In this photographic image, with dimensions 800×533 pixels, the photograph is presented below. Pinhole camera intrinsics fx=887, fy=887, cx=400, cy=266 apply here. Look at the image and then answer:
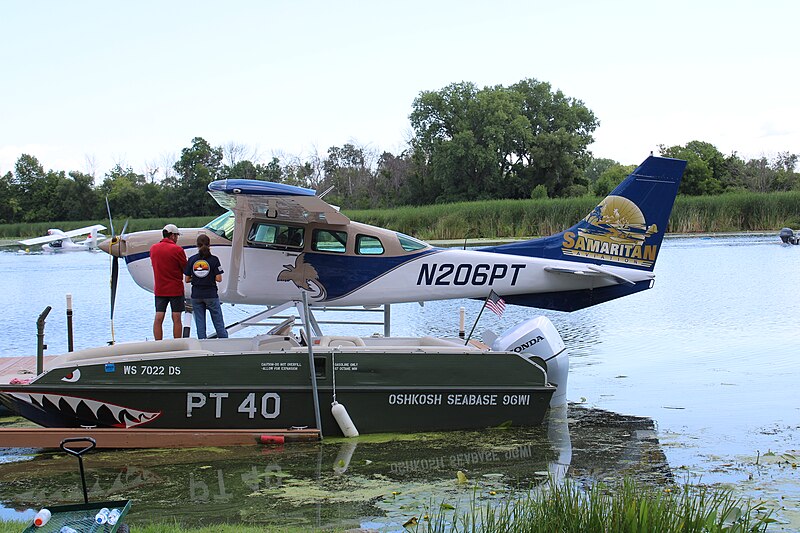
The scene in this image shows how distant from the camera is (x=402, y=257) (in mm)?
11656

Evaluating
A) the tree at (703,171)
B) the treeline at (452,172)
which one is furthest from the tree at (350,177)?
the tree at (703,171)

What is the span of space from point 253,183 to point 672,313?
12623mm

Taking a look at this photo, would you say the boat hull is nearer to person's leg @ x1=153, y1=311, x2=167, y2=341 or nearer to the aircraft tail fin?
person's leg @ x1=153, y1=311, x2=167, y2=341

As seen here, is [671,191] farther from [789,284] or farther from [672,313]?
[789,284]

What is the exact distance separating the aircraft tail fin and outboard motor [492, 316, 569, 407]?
2023 millimetres

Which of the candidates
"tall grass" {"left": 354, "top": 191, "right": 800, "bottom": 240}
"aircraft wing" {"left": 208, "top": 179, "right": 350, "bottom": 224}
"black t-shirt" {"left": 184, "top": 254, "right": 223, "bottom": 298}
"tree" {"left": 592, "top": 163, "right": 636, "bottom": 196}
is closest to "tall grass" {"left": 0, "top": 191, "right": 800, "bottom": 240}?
"tall grass" {"left": 354, "top": 191, "right": 800, "bottom": 240}

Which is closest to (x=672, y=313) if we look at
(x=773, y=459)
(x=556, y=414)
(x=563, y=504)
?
(x=556, y=414)

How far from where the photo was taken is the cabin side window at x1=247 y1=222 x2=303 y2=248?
11266 mm

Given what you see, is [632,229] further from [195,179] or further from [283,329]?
[195,179]

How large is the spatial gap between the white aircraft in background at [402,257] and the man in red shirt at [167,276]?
68 cm

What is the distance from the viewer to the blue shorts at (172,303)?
34.6 ft

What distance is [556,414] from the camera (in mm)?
10383

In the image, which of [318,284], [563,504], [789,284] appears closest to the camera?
[563,504]

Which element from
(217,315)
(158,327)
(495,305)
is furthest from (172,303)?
(495,305)
